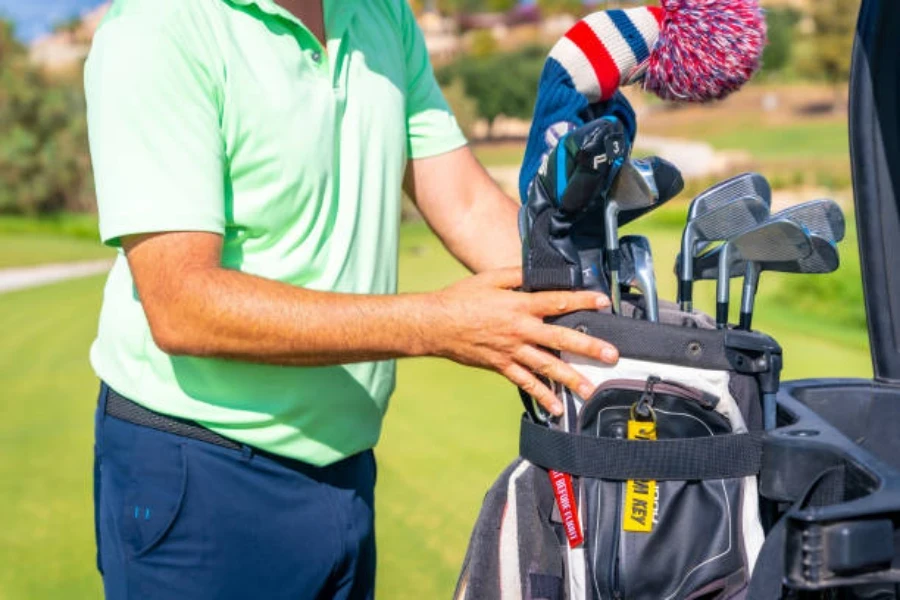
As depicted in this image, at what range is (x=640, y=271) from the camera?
145 cm

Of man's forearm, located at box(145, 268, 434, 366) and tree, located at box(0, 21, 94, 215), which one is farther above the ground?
man's forearm, located at box(145, 268, 434, 366)

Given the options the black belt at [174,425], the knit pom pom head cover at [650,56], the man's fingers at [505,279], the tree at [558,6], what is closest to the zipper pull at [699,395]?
the man's fingers at [505,279]

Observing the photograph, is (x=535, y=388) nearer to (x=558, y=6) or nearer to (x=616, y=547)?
(x=616, y=547)

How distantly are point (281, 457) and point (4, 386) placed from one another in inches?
164

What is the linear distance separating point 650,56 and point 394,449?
2979mm

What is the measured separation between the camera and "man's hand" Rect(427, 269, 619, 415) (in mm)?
1357

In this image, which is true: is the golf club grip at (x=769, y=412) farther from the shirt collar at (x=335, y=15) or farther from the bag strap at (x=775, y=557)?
the shirt collar at (x=335, y=15)

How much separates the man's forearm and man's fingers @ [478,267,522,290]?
8 cm

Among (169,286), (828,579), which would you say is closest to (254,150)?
(169,286)

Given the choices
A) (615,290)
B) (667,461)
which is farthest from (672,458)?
Result: (615,290)

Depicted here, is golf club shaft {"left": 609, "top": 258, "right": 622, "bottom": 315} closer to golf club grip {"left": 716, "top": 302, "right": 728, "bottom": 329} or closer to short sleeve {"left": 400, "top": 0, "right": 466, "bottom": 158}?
golf club grip {"left": 716, "top": 302, "right": 728, "bottom": 329}

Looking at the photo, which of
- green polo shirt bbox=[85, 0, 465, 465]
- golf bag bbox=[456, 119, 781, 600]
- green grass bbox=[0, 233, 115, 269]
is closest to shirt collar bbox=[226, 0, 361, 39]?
green polo shirt bbox=[85, 0, 465, 465]

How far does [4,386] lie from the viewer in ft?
17.9

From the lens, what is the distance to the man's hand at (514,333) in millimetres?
1357
